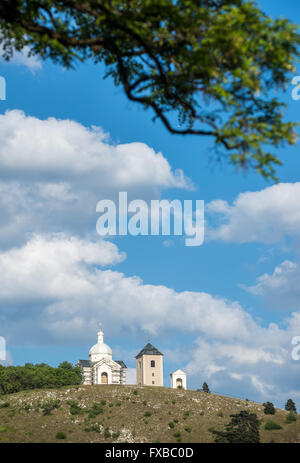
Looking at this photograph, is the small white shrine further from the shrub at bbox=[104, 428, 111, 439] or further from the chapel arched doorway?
the shrub at bbox=[104, 428, 111, 439]

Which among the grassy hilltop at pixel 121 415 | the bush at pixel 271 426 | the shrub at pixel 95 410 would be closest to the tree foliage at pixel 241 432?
the grassy hilltop at pixel 121 415

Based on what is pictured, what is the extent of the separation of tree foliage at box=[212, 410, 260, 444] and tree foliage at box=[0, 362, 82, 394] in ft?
114

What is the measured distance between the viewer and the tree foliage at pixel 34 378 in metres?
88.8

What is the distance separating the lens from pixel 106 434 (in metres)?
64.6

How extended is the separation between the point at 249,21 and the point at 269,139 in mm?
3089

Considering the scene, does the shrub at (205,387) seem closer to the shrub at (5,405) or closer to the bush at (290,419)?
the bush at (290,419)

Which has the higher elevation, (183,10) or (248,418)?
(183,10)

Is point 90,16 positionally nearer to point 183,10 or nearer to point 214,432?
point 183,10

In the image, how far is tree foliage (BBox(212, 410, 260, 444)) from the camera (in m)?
56.4

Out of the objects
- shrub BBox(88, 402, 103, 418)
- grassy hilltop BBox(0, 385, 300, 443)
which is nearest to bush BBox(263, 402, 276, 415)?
grassy hilltop BBox(0, 385, 300, 443)

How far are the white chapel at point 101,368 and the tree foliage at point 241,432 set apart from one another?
4165 cm

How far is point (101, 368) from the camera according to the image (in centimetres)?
10106
